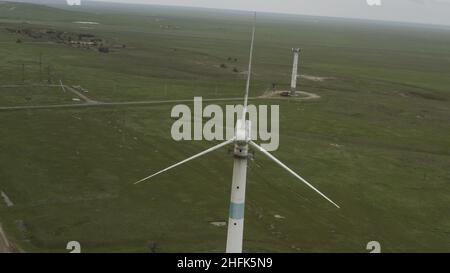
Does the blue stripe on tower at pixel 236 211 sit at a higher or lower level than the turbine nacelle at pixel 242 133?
lower

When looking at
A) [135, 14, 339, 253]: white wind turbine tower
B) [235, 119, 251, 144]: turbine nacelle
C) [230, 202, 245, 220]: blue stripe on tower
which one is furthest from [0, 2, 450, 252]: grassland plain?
[235, 119, 251, 144]: turbine nacelle

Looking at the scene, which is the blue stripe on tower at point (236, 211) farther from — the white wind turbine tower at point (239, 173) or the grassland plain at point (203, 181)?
the grassland plain at point (203, 181)

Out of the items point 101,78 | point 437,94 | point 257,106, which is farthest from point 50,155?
point 437,94

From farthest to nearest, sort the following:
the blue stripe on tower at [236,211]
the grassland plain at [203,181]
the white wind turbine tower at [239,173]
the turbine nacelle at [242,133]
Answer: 1. the grassland plain at [203,181]
2. the blue stripe on tower at [236,211]
3. the white wind turbine tower at [239,173]
4. the turbine nacelle at [242,133]

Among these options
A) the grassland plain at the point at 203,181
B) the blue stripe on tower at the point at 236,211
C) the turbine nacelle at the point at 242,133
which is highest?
the turbine nacelle at the point at 242,133

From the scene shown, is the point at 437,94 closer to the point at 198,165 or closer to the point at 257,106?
the point at 257,106

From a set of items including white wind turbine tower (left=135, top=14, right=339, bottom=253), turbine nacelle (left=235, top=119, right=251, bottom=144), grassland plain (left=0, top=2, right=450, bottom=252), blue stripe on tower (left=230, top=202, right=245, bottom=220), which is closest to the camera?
turbine nacelle (left=235, top=119, right=251, bottom=144)

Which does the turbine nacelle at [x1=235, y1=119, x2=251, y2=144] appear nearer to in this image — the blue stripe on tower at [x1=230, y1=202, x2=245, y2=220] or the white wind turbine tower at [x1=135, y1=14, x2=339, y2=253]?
the white wind turbine tower at [x1=135, y1=14, x2=339, y2=253]

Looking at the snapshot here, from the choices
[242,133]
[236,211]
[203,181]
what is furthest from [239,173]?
[203,181]

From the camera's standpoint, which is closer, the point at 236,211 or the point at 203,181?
the point at 236,211

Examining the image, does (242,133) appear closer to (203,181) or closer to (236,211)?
(236,211)

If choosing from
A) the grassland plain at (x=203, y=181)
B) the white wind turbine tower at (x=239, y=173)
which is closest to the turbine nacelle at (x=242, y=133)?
the white wind turbine tower at (x=239, y=173)
